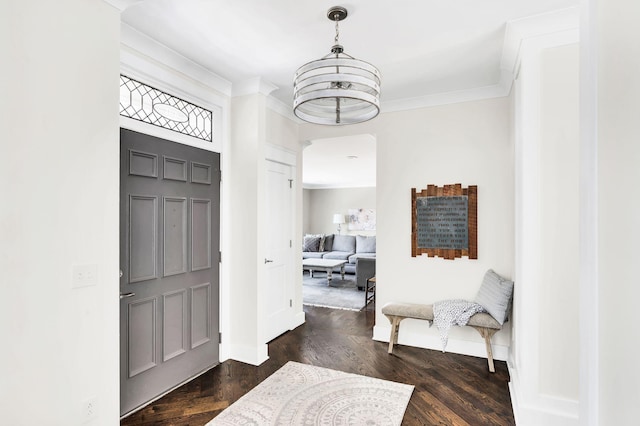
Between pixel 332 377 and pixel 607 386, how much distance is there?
7.99 feet

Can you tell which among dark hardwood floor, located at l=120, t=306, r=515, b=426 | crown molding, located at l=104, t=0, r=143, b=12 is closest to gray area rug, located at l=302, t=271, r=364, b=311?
dark hardwood floor, located at l=120, t=306, r=515, b=426

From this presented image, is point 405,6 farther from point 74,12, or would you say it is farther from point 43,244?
point 43,244

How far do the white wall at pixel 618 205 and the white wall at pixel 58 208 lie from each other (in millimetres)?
2062

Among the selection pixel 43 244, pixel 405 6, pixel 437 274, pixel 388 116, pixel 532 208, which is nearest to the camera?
pixel 43 244

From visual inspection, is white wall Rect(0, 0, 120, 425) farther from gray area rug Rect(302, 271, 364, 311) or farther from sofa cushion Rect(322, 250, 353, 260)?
sofa cushion Rect(322, 250, 353, 260)

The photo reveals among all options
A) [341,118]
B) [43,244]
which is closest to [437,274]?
[341,118]

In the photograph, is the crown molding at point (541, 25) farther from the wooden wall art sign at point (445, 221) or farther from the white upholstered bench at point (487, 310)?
the white upholstered bench at point (487, 310)

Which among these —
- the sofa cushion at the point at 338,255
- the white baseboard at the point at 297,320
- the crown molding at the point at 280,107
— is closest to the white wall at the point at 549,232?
the crown molding at the point at 280,107

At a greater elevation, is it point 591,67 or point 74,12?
point 74,12

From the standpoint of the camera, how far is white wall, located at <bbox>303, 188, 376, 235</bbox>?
1044cm

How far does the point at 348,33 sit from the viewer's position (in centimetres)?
248

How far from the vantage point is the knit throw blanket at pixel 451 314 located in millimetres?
3195

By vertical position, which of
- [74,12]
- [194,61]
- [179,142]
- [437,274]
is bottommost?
[437,274]

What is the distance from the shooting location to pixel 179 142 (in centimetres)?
287
